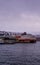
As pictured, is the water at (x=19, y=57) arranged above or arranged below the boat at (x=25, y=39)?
below

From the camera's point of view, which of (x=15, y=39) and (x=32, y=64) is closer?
(x=32, y=64)

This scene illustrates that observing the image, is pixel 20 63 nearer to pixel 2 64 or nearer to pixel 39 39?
pixel 2 64

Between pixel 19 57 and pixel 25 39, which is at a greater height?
pixel 25 39

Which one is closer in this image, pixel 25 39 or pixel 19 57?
pixel 19 57

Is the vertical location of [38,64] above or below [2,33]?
below

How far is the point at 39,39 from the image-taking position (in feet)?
176

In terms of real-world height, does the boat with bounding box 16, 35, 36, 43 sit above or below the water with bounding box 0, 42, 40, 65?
above

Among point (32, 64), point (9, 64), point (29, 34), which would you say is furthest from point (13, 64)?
point (29, 34)

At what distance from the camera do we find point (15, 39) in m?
41.9

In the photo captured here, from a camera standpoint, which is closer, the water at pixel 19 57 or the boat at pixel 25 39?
the water at pixel 19 57

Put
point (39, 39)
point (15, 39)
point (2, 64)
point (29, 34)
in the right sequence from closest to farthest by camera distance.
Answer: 1. point (2, 64)
2. point (15, 39)
3. point (29, 34)
4. point (39, 39)

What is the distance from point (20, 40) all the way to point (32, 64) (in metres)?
29.7

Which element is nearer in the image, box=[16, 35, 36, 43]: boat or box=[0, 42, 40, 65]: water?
box=[0, 42, 40, 65]: water

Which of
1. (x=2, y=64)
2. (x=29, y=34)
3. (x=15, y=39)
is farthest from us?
(x=29, y=34)
